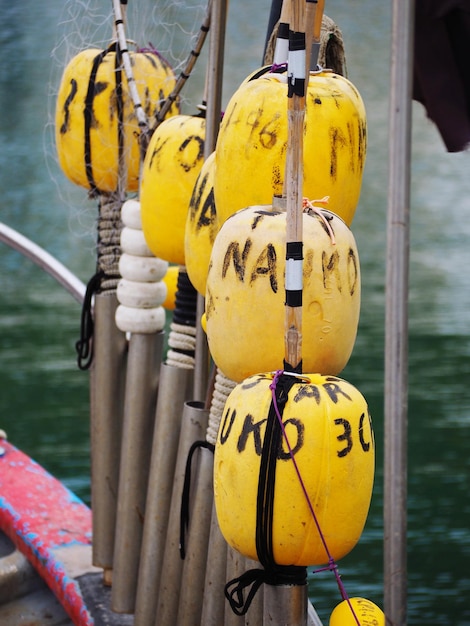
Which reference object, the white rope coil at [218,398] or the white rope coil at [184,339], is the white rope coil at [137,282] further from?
the white rope coil at [218,398]

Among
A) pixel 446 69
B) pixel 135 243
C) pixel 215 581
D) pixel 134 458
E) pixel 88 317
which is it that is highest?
pixel 446 69

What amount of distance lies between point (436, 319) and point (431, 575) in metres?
1.31

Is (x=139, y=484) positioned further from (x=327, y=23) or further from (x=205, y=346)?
(x=327, y=23)

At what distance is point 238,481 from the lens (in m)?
0.94

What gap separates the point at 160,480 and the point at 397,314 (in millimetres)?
682

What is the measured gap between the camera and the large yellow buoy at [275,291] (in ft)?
3.23

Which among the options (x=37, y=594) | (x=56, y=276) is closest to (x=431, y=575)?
(x=37, y=594)

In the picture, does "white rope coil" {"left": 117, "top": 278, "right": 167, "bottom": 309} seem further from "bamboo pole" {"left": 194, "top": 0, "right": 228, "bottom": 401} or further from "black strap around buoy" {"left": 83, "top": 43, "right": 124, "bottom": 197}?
"bamboo pole" {"left": 194, "top": 0, "right": 228, "bottom": 401}

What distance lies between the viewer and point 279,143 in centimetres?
108

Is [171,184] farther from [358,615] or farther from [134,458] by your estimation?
[358,615]

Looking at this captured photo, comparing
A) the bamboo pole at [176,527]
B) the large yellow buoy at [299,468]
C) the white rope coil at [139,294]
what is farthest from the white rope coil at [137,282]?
the large yellow buoy at [299,468]

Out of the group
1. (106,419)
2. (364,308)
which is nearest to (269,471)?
(106,419)

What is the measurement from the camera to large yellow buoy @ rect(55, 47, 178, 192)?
163cm

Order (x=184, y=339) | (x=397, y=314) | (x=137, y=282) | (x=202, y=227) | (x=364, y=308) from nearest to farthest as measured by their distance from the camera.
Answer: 1. (x=397, y=314)
2. (x=202, y=227)
3. (x=184, y=339)
4. (x=137, y=282)
5. (x=364, y=308)
